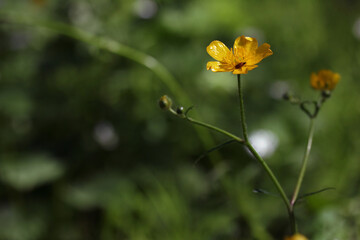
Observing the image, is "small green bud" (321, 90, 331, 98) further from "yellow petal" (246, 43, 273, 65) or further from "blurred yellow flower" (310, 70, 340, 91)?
"yellow petal" (246, 43, 273, 65)

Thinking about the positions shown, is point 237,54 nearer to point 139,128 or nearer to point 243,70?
point 243,70

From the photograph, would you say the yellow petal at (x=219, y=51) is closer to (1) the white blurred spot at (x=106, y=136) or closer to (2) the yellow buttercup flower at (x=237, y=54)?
(2) the yellow buttercup flower at (x=237, y=54)

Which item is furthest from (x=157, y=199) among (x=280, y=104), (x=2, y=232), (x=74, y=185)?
(x=280, y=104)

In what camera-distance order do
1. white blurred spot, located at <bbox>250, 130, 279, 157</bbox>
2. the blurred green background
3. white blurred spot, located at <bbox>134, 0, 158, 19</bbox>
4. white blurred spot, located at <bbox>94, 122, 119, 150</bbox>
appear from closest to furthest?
the blurred green background, white blurred spot, located at <bbox>250, 130, 279, 157</bbox>, white blurred spot, located at <bbox>94, 122, 119, 150</bbox>, white blurred spot, located at <bbox>134, 0, 158, 19</bbox>

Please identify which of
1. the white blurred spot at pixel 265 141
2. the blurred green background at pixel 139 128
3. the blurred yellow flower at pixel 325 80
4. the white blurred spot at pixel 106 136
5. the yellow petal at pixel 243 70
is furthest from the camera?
the white blurred spot at pixel 106 136

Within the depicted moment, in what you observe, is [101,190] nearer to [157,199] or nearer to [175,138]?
[157,199]

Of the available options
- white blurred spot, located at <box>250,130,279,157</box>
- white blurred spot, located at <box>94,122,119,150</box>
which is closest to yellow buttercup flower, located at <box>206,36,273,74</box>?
white blurred spot, located at <box>250,130,279,157</box>

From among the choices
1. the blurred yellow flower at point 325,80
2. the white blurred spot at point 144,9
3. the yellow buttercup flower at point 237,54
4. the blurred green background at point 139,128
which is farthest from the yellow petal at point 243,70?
the white blurred spot at point 144,9
